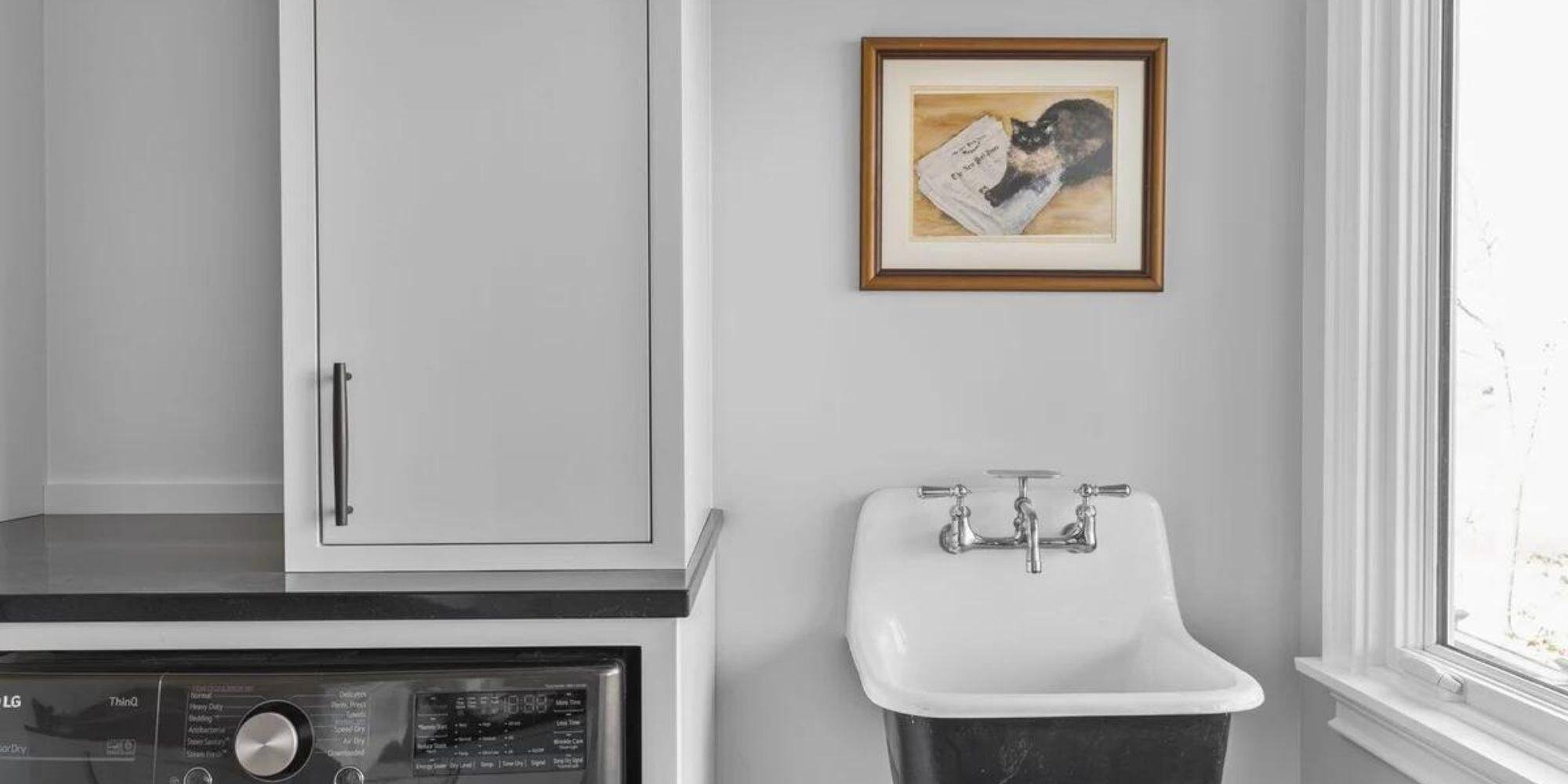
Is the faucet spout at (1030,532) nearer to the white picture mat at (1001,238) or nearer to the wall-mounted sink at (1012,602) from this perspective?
the wall-mounted sink at (1012,602)

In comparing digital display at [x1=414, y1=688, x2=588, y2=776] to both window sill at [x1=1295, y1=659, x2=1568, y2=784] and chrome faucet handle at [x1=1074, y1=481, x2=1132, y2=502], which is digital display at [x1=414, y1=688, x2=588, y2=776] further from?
window sill at [x1=1295, y1=659, x2=1568, y2=784]

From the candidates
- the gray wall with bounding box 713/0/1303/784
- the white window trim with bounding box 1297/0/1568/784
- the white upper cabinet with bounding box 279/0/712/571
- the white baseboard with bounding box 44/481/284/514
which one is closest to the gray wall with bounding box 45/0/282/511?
the white baseboard with bounding box 44/481/284/514

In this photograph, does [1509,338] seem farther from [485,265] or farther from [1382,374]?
[485,265]

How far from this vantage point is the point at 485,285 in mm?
1282

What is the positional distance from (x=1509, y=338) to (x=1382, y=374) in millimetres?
209

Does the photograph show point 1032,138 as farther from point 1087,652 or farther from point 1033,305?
point 1087,652

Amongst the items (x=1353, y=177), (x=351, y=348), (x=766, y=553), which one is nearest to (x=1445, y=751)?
(x=1353, y=177)

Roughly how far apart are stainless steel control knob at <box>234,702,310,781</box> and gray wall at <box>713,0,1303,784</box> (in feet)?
2.65

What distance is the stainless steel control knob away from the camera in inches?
43.5

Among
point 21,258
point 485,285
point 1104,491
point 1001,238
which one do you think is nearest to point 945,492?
point 1104,491

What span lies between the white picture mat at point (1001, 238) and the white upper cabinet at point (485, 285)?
0.58 meters

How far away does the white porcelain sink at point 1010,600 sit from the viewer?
1739mm

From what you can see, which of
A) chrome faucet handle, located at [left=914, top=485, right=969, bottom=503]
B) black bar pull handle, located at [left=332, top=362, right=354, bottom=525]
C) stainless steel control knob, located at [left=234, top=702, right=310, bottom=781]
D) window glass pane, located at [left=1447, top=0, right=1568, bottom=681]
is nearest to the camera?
stainless steel control knob, located at [left=234, top=702, right=310, bottom=781]

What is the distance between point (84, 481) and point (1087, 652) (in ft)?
5.70
